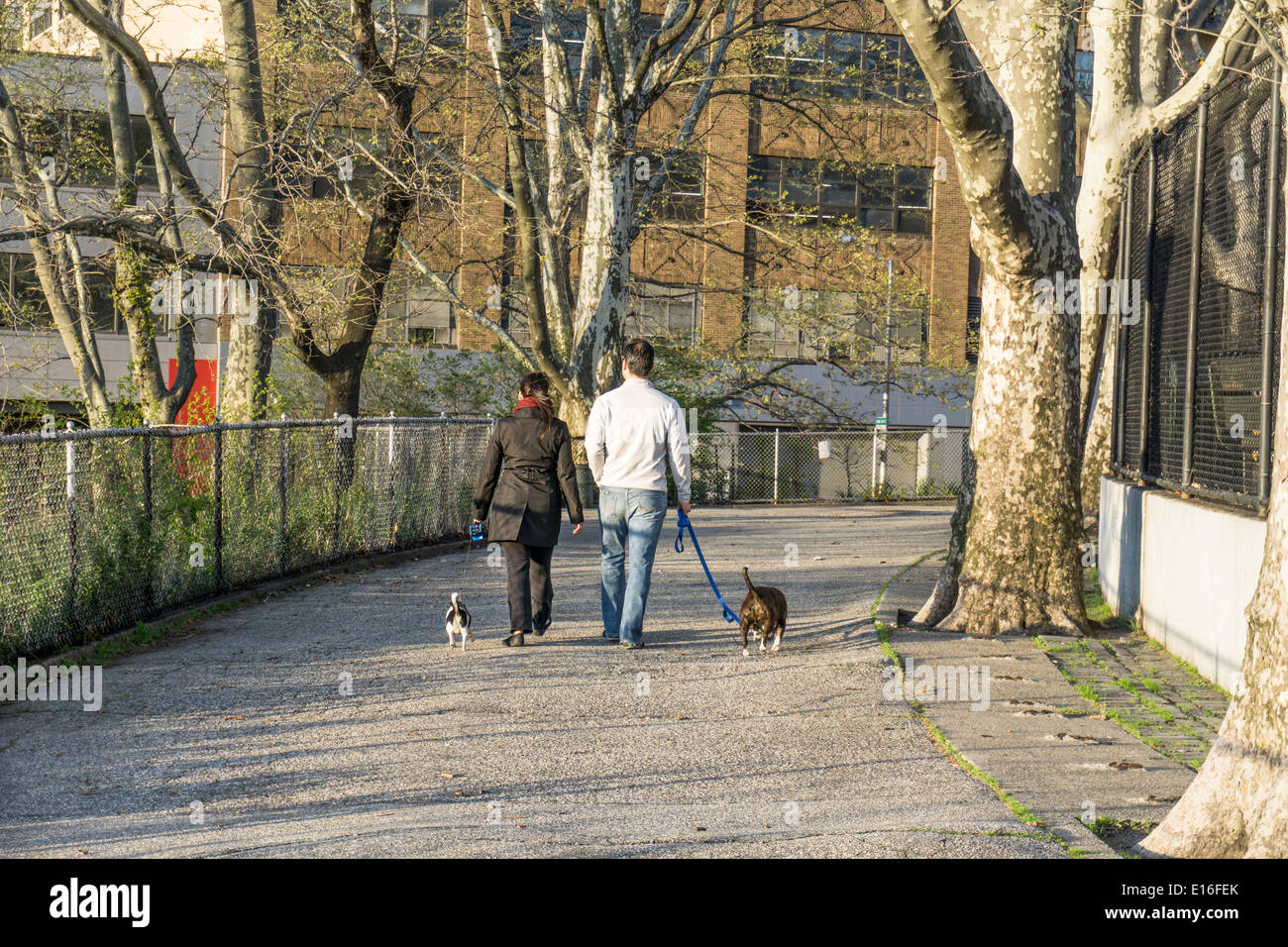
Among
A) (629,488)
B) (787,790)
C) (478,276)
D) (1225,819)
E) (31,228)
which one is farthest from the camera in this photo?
(478,276)

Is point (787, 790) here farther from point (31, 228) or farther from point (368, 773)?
point (31, 228)

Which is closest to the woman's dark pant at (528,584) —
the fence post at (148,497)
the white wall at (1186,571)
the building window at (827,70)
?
the fence post at (148,497)

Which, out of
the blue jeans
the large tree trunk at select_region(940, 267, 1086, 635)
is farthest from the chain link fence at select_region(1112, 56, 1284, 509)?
the blue jeans

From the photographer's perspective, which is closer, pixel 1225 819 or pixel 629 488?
pixel 1225 819

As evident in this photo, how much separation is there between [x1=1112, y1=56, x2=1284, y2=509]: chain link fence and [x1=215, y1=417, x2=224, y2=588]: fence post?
7843 mm

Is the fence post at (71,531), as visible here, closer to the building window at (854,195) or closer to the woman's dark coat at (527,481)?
the woman's dark coat at (527,481)

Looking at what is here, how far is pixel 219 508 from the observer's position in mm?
12461

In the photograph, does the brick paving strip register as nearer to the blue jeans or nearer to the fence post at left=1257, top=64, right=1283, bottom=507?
the fence post at left=1257, top=64, right=1283, bottom=507

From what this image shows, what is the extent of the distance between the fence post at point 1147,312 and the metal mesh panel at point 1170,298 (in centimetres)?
3

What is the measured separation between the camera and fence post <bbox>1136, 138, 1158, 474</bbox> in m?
12.3

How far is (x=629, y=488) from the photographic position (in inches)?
404

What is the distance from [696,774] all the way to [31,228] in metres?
10.5

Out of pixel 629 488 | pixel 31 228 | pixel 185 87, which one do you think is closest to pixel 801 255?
pixel 185 87

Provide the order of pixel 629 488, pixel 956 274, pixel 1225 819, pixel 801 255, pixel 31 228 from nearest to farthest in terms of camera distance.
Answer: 1. pixel 1225 819
2. pixel 629 488
3. pixel 31 228
4. pixel 801 255
5. pixel 956 274
